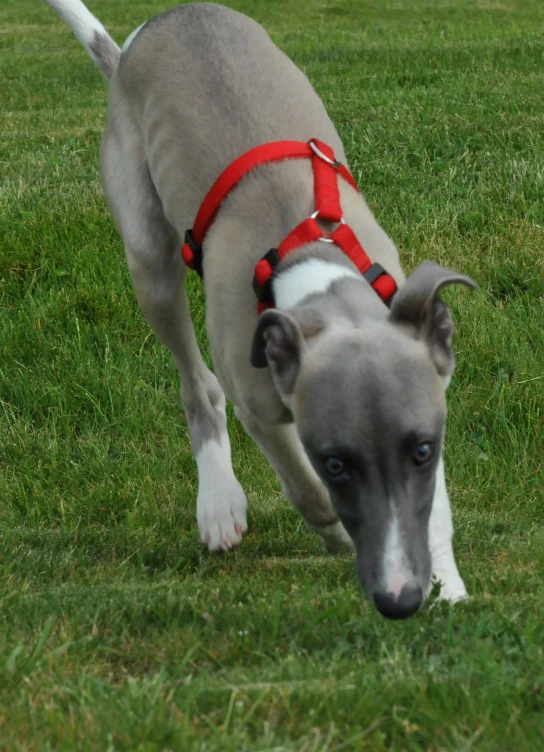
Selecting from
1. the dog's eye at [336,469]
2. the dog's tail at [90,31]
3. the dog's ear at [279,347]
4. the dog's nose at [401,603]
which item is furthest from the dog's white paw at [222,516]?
the dog's tail at [90,31]

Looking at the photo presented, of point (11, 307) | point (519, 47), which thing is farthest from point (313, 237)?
point (519, 47)

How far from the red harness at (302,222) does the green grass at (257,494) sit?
105cm

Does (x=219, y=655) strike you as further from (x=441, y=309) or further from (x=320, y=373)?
(x=441, y=309)

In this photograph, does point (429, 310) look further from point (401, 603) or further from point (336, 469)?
point (401, 603)

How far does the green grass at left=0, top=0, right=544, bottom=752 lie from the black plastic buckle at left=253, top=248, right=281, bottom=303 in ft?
3.26

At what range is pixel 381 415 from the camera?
3.01 m

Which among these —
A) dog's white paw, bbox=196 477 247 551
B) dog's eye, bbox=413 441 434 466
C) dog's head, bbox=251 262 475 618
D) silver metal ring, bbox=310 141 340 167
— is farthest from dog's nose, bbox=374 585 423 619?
silver metal ring, bbox=310 141 340 167

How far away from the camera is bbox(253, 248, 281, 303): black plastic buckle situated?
3.68 m

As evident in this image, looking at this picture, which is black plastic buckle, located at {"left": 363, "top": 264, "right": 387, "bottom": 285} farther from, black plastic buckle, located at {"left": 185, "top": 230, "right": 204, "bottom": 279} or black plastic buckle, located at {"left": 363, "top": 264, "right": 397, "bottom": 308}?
black plastic buckle, located at {"left": 185, "top": 230, "right": 204, "bottom": 279}

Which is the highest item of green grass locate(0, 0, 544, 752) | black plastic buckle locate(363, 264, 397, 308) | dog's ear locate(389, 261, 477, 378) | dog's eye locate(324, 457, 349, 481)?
dog's ear locate(389, 261, 477, 378)

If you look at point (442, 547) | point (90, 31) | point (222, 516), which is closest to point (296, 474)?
point (222, 516)

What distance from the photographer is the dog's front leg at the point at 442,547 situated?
11.5ft

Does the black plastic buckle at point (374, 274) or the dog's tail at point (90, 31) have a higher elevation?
the dog's tail at point (90, 31)

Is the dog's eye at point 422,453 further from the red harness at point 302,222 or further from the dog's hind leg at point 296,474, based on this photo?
the dog's hind leg at point 296,474
